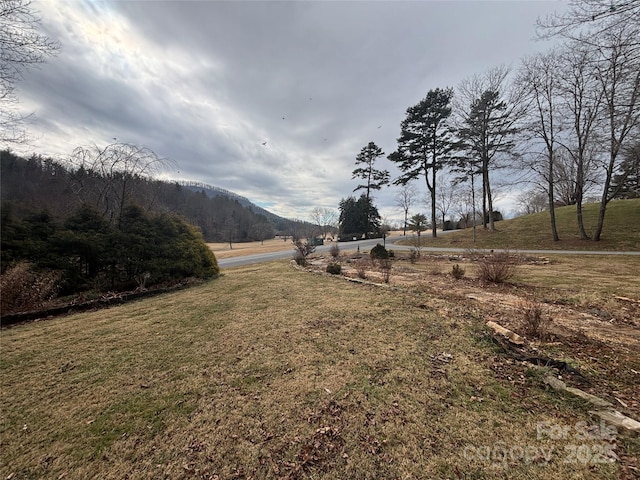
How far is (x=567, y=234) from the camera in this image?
16891 mm

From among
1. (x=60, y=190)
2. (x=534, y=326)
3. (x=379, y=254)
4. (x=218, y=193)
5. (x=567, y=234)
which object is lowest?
(x=534, y=326)

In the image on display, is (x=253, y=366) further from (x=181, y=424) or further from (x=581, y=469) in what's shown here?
(x=581, y=469)

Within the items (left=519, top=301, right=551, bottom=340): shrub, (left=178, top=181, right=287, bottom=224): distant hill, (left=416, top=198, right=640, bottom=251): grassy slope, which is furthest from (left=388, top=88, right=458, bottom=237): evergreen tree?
(left=178, top=181, right=287, bottom=224): distant hill

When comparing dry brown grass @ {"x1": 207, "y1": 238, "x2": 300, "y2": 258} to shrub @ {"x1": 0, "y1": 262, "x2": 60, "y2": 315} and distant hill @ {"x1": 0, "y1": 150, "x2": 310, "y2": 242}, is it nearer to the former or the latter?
distant hill @ {"x1": 0, "y1": 150, "x2": 310, "y2": 242}

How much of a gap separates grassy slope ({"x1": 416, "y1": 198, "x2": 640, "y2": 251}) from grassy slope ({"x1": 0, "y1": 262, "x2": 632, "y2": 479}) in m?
Answer: 16.6

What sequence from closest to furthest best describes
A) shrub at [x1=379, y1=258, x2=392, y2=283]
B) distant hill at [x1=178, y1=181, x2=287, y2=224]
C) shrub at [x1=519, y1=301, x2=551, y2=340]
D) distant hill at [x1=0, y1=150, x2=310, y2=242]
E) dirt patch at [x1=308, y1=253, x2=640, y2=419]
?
dirt patch at [x1=308, y1=253, x2=640, y2=419] < shrub at [x1=519, y1=301, x2=551, y2=340] < distant hill at [x1=0, y1=150, x2=310, y2=242] < shrub at [x1=379, y1=258, x2=392, y2=283] < distant hill at [x1=178, y1=181, x2=287, y2=224]

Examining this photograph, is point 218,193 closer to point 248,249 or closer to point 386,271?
point 248,249

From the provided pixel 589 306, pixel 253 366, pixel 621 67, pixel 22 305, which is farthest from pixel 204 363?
pixel 621 67

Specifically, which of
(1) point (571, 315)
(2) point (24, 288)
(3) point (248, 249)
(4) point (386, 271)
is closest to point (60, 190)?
(2) point (24, 288)

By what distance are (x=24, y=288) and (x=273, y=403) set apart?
22.0ft

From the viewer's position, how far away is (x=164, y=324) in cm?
454

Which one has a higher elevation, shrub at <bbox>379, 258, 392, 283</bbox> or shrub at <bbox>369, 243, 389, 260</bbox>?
shrub at <bbox>369, 243, 389, 260</bbox>

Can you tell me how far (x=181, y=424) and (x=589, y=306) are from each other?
7201 mm

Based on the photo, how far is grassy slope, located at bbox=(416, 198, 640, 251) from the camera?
14.0 m
